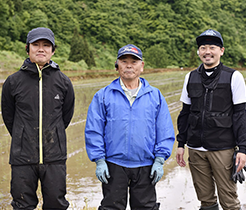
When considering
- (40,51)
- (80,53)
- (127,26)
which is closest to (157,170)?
(40,51)

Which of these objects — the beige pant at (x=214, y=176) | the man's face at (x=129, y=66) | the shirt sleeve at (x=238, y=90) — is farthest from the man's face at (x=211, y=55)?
the beige pant at (x=214, y=176)

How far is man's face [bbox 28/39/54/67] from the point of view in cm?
312

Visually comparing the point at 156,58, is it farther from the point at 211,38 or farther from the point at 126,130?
the point at 126,130

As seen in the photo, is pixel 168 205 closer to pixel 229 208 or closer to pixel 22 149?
pixel 229 208

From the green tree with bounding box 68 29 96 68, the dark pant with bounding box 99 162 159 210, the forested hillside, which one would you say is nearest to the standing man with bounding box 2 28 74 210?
the dark pant with bounding box 99 162 159 210

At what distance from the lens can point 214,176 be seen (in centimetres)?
349

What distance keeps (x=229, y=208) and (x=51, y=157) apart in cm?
183

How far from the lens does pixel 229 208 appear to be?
11.0ft

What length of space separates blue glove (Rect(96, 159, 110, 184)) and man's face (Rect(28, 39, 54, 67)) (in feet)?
3.52

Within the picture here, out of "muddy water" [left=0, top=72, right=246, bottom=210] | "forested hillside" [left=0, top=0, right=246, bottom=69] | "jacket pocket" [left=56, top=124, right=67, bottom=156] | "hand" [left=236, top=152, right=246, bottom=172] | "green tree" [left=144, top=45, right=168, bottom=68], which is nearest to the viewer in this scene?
"jacket pocket" [left=56, top=124, right=67, bottom=156]

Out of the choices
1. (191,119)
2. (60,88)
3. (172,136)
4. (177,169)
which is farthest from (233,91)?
(177,169)

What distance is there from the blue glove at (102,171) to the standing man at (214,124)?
1088 millimetres

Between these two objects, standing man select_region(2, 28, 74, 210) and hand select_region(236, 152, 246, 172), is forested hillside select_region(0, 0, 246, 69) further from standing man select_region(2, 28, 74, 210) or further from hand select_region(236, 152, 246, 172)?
hand select_region(236, 152, 246, 172)

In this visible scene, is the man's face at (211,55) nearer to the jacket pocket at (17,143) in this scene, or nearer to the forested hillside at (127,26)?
the jacket pocket at (17,143)
